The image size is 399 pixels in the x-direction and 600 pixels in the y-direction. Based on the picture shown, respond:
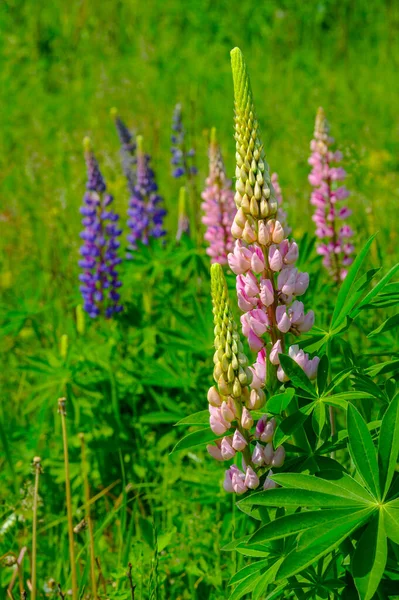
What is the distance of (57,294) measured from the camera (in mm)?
3668

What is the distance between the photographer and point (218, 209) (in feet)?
8.89

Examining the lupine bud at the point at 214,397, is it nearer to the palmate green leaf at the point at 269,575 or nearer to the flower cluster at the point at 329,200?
the palmate green leaf at the point at 269,575

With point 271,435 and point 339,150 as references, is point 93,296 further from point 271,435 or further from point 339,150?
point 271,435

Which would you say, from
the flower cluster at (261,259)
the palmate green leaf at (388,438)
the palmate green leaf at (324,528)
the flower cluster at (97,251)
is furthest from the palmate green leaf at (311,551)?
the flower cluster at (97,251)

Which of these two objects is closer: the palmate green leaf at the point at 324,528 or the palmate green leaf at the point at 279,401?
the palmate green leaf at the point at 324,528

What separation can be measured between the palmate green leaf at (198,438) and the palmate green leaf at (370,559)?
0.35m

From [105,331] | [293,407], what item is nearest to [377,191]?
[105,331]

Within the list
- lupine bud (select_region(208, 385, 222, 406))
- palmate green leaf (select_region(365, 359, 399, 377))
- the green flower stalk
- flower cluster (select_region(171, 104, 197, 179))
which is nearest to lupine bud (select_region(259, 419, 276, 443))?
lupine bud (select_region(208, 385, 222, 406))

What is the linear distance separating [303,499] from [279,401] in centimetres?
16

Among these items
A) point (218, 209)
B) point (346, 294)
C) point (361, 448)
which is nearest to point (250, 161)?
point (346, 294)

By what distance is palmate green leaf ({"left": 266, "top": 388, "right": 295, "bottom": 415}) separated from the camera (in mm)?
1230

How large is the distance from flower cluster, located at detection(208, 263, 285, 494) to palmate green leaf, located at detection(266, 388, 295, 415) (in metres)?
0.08

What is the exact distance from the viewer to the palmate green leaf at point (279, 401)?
1.23 m

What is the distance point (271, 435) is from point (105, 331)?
1.53 m
